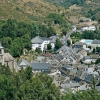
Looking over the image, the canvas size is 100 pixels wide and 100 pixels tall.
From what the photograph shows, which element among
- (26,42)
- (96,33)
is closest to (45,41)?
(26,42)

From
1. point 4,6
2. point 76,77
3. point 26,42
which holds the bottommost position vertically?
point 76,77

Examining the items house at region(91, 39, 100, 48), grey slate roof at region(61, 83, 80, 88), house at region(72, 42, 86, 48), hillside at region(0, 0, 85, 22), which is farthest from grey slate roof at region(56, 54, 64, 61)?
hillside at region(0, 0, 85, 22)

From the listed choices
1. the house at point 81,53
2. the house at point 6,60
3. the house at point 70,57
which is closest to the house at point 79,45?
the house at point 81,53

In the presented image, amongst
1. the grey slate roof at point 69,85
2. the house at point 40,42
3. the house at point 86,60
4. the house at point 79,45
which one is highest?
the house at point 40,42

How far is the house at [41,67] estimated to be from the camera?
5206cm

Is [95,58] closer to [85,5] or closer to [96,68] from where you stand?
[96,68]

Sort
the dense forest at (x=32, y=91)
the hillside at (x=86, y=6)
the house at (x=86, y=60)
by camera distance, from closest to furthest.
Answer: the dense forest at (x=32, y=91) < the house at (x=86, y=60) < the hillside at (x=86, y=6)

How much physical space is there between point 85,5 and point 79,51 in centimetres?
6684

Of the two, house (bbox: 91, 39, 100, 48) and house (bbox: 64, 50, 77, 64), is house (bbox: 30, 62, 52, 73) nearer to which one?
house (bbox: 64, 50, 77, 64)

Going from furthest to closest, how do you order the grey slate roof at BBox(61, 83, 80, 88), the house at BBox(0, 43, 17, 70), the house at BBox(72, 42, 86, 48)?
the house at BBox(72, 42, 86, 48)
the house at BBox(0, 43, 17, 70)
the grey slate roof at BBox(61, 83, 80, 88)

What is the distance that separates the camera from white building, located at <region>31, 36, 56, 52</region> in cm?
6675

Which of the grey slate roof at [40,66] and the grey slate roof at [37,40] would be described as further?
the grey slate roof at [37,40]

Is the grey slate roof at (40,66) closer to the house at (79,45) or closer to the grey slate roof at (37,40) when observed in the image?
the grey slate roof at (37,40)

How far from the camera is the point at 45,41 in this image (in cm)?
6925
